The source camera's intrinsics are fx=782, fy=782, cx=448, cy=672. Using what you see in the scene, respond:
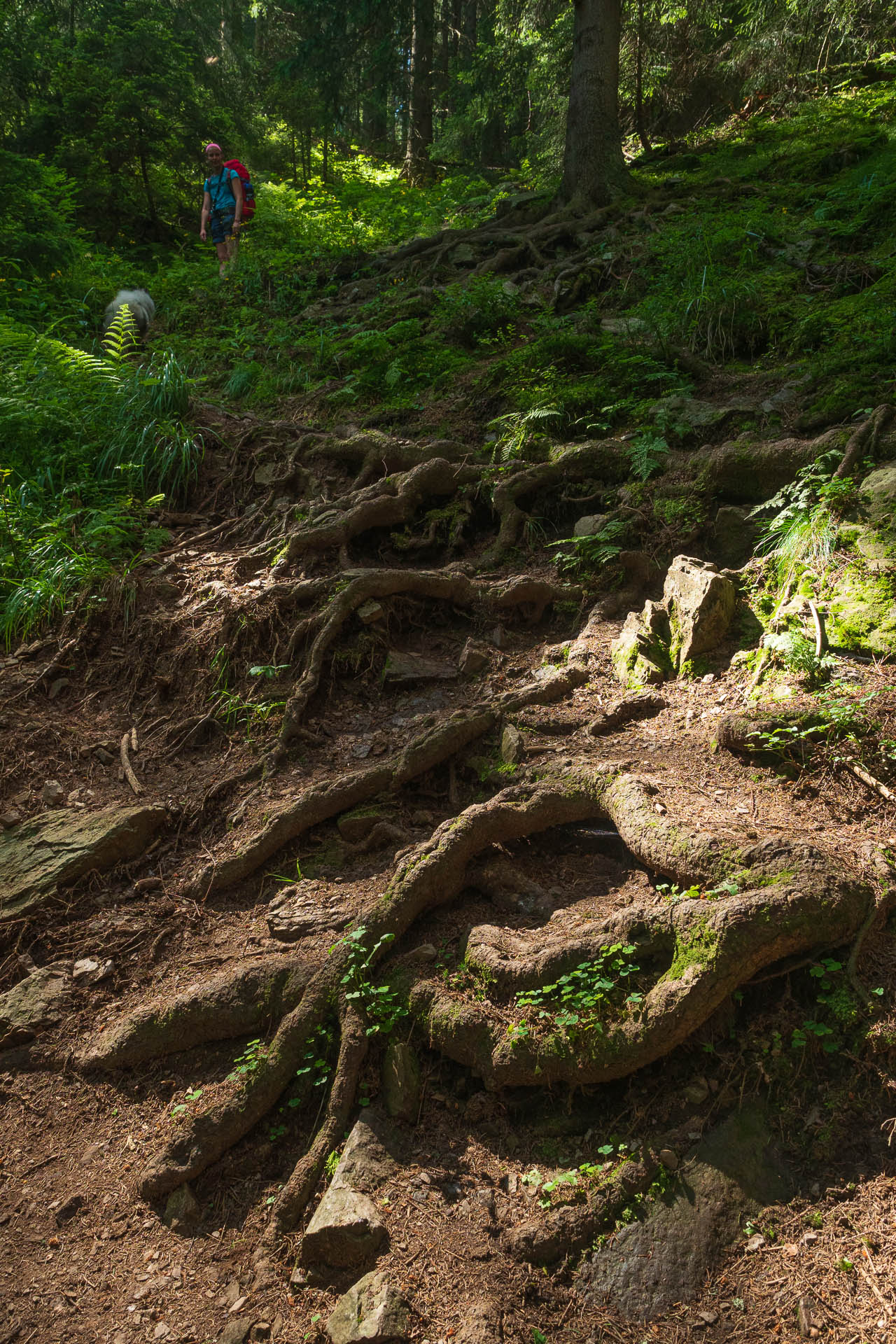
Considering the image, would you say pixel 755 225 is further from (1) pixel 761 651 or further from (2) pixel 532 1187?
(2) pixel 532 1187

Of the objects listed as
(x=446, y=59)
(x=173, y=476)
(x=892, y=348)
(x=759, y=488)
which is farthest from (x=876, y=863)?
(x=446, y=59)

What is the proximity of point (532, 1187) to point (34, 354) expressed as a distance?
8.96 meters

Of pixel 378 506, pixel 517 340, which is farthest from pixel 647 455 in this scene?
pixel 517 340

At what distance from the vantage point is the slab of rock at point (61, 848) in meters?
4.54

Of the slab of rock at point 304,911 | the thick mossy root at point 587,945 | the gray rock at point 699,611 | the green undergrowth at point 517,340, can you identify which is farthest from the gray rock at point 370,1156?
the green undergrowth at point 517,340

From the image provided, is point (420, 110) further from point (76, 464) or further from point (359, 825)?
point (359, 825)

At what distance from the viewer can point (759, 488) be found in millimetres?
5555

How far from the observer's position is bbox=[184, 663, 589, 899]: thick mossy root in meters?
4.50

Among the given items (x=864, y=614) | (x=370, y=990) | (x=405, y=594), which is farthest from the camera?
(x=405, y=594)

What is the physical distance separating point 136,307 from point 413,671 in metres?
9.68

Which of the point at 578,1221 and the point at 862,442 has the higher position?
the point at 862,442

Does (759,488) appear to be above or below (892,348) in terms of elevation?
below

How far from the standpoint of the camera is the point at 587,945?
3303 millimetres

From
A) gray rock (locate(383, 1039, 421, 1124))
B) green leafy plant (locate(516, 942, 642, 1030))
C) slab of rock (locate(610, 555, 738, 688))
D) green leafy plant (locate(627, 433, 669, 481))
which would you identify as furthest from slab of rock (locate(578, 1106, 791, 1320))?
green leafy plant (locate(627, 433, 669, 481))
